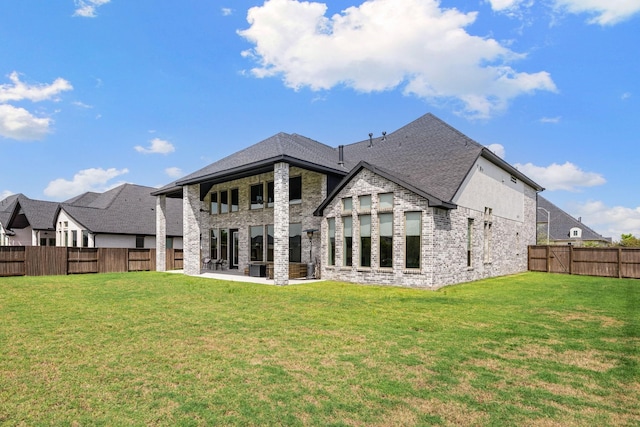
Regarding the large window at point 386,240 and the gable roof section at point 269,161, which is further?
the gable roof section at point 269,161

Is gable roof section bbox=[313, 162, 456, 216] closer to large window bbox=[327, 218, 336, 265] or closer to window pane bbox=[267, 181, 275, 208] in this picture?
large window bbox=[327, 218, 336, 265]

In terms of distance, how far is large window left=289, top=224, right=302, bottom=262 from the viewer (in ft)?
57.6

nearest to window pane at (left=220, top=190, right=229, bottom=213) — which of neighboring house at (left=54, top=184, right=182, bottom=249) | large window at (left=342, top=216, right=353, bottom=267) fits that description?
neighboring house at (left=54, top=184, right=182, bottom=249)

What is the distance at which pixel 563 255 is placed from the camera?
19906mm

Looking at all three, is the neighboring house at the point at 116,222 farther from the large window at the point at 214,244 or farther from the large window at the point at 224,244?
the large window at the point at 224,244

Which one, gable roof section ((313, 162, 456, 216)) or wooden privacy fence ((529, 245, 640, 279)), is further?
wooden privacy fence ((529, 245, 640, 279))

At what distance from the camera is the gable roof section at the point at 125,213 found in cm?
2564

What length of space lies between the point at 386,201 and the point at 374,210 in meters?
0.61

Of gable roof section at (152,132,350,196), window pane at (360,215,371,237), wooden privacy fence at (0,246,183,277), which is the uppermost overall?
gable roof section at (152,132,350,196)

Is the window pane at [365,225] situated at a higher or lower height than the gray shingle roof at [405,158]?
lower

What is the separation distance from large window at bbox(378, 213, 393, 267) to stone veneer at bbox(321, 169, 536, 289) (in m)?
0.18

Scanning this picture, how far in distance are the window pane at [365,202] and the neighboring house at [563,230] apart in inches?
1387

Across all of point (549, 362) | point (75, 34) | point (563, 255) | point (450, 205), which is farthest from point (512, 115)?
point (75, 34)

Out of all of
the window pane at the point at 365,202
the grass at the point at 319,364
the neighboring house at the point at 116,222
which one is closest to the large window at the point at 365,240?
the window pane at the point at 365,202
